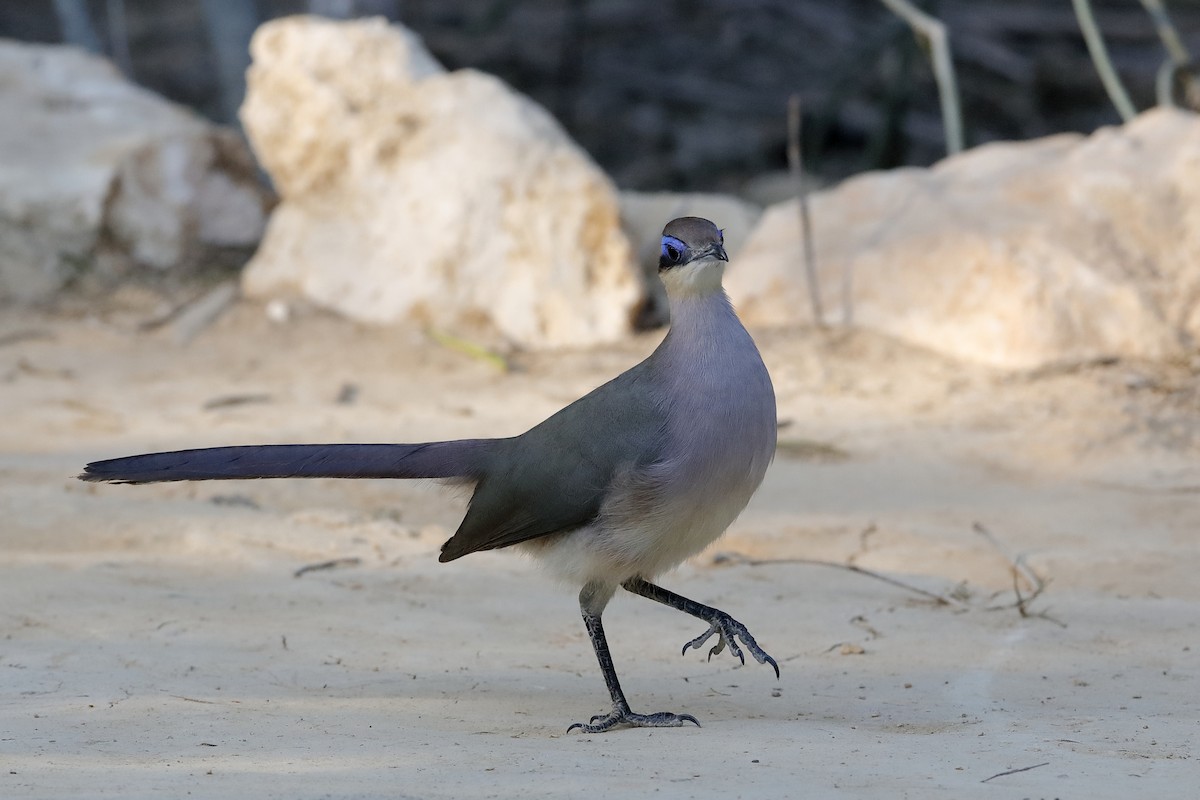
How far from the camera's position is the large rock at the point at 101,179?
28.9ft

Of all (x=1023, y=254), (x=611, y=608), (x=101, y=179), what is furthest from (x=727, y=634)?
(x=101, y=179)

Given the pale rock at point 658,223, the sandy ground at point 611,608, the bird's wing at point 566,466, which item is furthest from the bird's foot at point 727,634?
the pale rock at point 658,223

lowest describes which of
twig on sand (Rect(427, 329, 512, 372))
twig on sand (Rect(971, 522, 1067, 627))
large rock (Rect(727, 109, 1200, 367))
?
twig on sand (Rect(971, 522, 1067, 627))

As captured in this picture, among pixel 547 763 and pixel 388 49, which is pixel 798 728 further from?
pixel 388 49

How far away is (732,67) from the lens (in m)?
14.4

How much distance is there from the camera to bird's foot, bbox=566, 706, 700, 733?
3512 mm

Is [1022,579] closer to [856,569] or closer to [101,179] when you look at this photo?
[856,569]

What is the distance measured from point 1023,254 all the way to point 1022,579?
2659mm

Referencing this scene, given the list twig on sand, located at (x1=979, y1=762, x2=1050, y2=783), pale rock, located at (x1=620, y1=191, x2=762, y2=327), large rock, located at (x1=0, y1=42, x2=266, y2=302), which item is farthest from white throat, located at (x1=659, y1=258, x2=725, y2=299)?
large rock, located at (x1=0, y1=42, x2=266, y2=302)

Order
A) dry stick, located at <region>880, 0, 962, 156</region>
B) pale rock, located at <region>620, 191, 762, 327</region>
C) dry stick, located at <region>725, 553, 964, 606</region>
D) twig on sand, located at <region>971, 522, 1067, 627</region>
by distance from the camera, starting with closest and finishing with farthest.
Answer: twig on sand, located at <region>971, 522, 1067, 627</region> < dry stick, located at <region>725, 553, 964, 606</region> < pale rock, located at <region>620, 191, 762, 327</region> < dry stick, located at <region>880, 0, 962, 156</region>

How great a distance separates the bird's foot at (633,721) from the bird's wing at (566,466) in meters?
0.49

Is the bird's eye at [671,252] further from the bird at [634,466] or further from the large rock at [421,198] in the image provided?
the large rock at [421,198]

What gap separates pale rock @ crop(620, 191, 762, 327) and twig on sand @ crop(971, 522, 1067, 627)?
3.32 m

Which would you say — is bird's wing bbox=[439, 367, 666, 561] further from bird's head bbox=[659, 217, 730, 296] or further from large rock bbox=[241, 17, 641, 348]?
large rock bbox=[241, 17, 641, 348]
